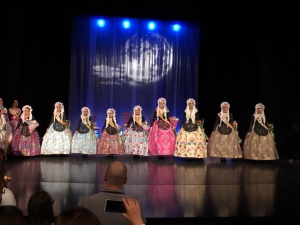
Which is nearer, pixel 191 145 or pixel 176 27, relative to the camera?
pixel 191 145

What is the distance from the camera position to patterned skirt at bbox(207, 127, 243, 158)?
29.1ft

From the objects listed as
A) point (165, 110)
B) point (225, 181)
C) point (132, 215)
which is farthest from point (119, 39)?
point (132, 215)

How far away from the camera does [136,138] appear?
9180 millimetres

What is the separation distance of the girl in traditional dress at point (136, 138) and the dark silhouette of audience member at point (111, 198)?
22.0 ft

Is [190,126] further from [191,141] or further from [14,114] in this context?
[14,114]

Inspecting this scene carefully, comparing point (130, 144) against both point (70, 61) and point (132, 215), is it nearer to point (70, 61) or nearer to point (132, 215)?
point (70, 61)

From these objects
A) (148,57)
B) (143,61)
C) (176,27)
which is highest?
(176,27)

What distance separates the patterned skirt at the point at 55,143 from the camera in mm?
8977

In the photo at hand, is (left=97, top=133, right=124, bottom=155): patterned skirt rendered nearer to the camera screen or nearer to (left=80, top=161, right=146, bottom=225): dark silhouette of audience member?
(left=80, top=161, right=146, bottom=225): dark silhouette of audience member

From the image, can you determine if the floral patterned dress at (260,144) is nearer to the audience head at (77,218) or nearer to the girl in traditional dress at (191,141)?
the girl in traditional dress at (191,141)

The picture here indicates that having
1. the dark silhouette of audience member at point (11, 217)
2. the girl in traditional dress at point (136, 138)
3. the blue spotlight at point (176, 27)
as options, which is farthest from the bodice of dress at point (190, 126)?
the dark silhouette of audience member at point (11, 217)

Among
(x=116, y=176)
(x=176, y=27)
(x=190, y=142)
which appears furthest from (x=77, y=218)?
(x=176, y=27)

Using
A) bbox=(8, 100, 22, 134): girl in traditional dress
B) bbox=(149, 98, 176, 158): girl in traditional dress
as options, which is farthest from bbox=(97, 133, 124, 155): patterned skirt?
bbox=(8, 100, 22, 134): girl in traditional dress

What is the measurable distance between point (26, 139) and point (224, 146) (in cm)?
414
